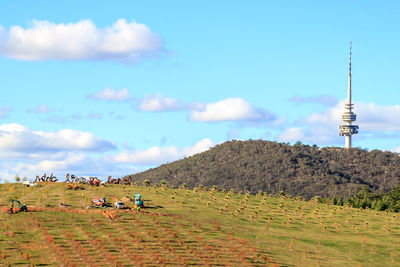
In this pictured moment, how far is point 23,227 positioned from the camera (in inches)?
2467

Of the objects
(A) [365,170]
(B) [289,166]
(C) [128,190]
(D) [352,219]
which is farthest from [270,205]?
(A) [365,170]

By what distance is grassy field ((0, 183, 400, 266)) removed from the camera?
187 ft

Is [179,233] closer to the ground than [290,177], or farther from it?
closer to the ground

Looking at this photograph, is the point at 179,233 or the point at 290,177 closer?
the point at 179,233

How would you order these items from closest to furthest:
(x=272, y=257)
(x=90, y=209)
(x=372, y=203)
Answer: (x=272, y=257) < (x=90, y=209) < (x=372, y=203)

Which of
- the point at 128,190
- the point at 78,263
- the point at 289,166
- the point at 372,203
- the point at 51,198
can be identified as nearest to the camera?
the point at 78,263

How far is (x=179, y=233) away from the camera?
214 ft

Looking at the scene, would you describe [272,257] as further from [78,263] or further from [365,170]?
[365,170]

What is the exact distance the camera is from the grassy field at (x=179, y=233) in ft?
187

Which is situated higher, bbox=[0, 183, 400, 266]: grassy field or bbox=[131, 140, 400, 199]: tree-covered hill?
bbox=[131, 140, 400, 199]: tree-covered hill

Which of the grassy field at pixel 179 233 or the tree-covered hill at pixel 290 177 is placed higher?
the tree-covered hill at pixel 290 177

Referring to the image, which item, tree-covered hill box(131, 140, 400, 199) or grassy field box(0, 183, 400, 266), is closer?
grassy field box(0, 183, 400, 266)

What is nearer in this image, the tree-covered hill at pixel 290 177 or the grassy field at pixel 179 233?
the grassy field at pixel 179 233

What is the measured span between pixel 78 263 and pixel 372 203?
72017 mm
